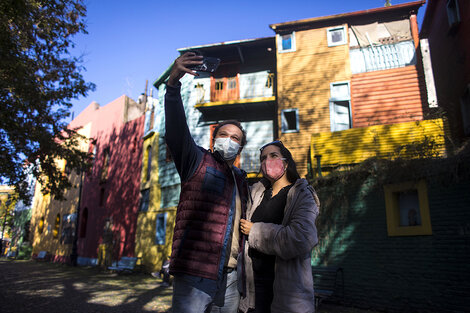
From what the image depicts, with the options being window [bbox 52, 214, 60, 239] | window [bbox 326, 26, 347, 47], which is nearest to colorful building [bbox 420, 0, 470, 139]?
window [bbox 326, 26, 347, 47]

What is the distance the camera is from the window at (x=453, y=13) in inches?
482

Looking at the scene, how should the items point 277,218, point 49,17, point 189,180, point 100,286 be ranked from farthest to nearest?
point 100,286 → point 49,17 → point 277,218 → point 189,180

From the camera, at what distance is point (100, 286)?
11148 mm

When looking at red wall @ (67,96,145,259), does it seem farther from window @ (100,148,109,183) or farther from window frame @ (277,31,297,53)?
window frame @ (277,31,297,53)

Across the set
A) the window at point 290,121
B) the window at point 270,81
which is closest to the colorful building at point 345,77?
the window at point 290,121

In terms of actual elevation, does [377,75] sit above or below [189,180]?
above

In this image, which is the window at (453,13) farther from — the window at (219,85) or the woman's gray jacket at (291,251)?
the woman's gray jacket at (291,251)

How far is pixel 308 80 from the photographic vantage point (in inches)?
596

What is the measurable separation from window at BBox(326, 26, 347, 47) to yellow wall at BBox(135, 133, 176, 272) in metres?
10.5

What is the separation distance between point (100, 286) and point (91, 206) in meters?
13.5

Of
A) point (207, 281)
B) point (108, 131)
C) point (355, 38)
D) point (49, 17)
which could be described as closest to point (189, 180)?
point (207, 281)

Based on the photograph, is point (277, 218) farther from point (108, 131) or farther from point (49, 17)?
point (108, 131)

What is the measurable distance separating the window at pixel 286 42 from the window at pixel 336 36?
167 centimetres

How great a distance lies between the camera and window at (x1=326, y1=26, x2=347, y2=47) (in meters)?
15.0
